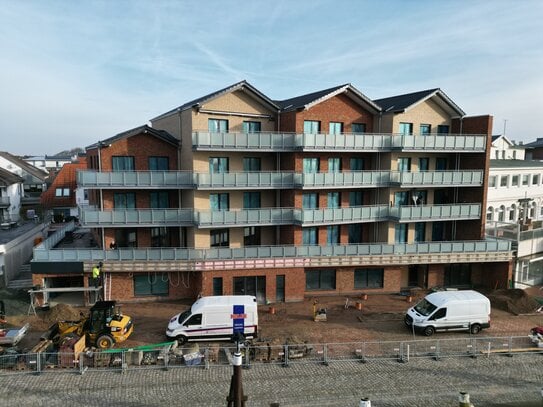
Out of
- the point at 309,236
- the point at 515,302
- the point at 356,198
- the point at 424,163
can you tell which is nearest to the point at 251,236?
the point at 309,236

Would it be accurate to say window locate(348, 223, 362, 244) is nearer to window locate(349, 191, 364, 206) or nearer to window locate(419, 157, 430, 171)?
window locate(349, 191, 364, 206)

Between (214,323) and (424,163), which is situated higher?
(424,163)

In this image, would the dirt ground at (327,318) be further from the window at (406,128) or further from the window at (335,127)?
the window at (406,128)

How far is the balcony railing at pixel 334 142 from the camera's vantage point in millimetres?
27453

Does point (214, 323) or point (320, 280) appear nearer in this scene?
point (214, 323)

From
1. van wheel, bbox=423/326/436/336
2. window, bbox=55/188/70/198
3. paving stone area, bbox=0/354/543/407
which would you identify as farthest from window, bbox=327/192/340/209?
window, bbox=55/188/70/198

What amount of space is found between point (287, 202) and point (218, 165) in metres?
5.77

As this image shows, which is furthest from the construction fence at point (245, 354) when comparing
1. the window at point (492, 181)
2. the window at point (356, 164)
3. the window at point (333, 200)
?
the window at point (492, 181)

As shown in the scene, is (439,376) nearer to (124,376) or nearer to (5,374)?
(124,376)

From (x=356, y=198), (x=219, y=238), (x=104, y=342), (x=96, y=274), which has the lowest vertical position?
(x=104, y=342)

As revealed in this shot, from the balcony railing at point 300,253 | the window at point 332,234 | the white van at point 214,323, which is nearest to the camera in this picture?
the white van at point 214,323

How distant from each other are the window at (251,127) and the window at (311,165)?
4.29m

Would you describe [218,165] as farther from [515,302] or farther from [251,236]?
[515,302]

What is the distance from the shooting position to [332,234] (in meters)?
31.5
